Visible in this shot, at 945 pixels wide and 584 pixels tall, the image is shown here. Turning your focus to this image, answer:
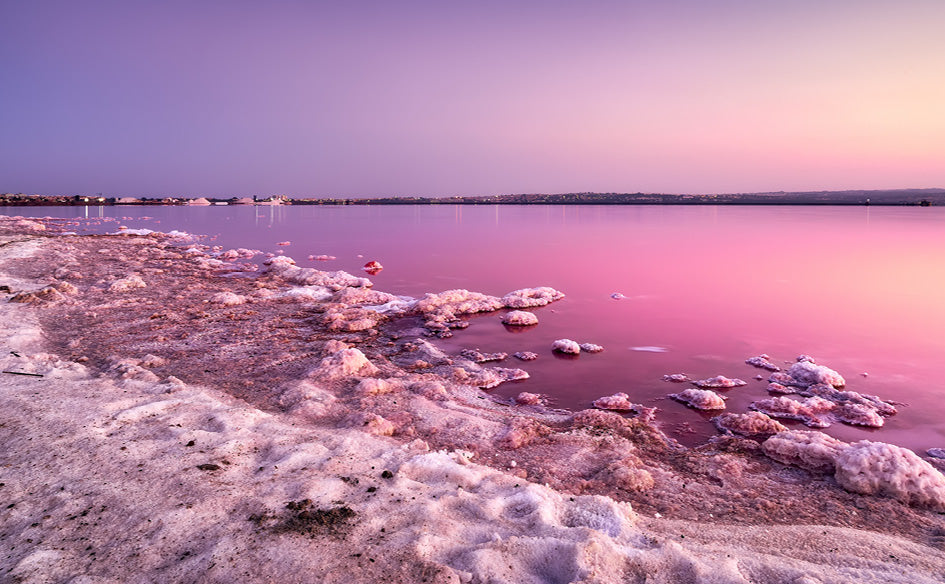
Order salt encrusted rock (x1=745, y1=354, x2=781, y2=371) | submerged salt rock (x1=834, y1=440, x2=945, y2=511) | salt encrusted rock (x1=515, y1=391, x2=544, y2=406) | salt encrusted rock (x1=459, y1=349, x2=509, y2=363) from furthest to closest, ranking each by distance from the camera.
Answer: salt encrusted rock (x1=459, y1=349, x2=509, y2=363) < salt encrusted rock (x1=745, y1=354, x2=781, y2=371) < salt encrusted rock (x1=515, y1=391, x2=544, y2=406) < submerged salt rock (x1=834, y1=440, x2=945, y2=511)

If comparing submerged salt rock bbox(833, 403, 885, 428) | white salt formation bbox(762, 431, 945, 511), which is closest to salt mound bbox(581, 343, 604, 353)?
submerged salt rock bbox(833, 403, 885, 428)

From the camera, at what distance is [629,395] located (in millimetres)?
6375

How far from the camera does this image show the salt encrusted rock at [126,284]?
1145cm

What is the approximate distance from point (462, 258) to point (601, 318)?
36.9ft

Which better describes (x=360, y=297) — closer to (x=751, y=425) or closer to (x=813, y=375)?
(x=751, y=425)

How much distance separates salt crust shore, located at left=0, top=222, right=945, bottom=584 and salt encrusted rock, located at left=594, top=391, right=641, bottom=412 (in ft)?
1.88

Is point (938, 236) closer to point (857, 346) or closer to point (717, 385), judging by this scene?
point (857, 346)

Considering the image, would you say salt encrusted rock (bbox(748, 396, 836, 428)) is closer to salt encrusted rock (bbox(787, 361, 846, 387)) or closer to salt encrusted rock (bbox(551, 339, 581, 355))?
salt encrusted rock (bbox(787, 361, 846, 387))

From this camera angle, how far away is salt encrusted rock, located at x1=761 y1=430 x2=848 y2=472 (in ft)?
14.3

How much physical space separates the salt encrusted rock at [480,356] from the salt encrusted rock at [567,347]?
921 mm

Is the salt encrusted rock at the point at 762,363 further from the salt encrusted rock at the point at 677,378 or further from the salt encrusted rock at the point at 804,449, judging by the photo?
the salt encrusted rock at the point at 804,449

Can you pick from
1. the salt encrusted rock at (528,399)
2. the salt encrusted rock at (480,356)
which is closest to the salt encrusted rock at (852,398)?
the salt encrusted rock at (528,399)

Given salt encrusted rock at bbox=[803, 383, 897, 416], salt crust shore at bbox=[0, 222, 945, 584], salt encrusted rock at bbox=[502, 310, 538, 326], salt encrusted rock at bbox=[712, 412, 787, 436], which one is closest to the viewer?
salt crust shore at bbox=[0, 222, 945, 584]

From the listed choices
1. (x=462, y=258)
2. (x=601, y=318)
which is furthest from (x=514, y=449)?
(x=462, y=258)
